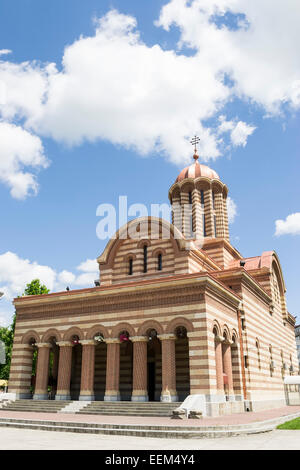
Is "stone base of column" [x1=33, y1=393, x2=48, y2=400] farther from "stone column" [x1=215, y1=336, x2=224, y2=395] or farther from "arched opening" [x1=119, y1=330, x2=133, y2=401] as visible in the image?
"stone column" [x1=215, y1=336, x2=224, y2=395]

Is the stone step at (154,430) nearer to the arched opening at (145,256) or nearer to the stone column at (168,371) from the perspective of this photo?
the stone column at (168,371)

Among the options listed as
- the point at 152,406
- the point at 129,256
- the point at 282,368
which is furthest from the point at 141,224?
the point at 282,368

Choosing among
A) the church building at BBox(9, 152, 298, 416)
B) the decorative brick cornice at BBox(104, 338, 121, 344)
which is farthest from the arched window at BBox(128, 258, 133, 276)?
the decorative brick cornice at BBox(104, 338, 121, 344)

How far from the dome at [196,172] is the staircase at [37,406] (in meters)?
23.3

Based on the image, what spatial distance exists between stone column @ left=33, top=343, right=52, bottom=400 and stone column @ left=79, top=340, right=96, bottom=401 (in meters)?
2.78

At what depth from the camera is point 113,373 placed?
21.3 m

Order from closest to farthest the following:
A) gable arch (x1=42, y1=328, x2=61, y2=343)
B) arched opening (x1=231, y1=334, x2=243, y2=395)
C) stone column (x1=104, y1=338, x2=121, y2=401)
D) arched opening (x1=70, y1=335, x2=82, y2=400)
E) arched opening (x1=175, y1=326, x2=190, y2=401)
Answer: stone column (x1=104, y1=338, x2=121, y2=401) → arched opening (x1=175, y1=326, x2=190, y2=401) → arched opening (x1=231, y1=334, x2=243, y2=395) → gable arch (x1=42, y1=328, x2=61, y2=343) → arched opening (x1=70, y1=335, x2=82, y2=400)

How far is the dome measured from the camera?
3716 centimetres

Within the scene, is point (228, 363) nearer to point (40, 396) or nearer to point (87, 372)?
point (87, 372)

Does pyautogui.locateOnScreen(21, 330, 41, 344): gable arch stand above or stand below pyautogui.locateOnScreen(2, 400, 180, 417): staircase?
above

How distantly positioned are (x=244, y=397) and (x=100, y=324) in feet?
31.0

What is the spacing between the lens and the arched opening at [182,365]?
21.8 metres

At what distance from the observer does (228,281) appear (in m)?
25.4
